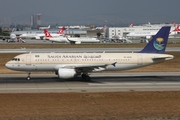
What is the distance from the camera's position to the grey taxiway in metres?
33.9

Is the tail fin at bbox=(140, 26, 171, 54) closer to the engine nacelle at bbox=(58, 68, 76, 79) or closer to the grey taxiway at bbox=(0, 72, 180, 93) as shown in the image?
the grey taxiway at bbox=(0, 72, 180, 93)

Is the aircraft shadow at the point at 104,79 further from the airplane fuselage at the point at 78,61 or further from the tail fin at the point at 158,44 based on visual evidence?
the tail fin at the point at 158,44

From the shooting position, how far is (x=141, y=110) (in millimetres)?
24781

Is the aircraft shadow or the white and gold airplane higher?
the white and gold airplane

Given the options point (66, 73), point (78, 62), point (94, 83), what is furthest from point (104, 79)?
point (66, 73)

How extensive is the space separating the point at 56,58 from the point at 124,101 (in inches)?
529

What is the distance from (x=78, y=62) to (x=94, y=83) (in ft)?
11.3

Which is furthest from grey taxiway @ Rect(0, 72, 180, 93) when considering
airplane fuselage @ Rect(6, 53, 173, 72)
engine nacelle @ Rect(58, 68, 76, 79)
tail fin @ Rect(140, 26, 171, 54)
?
tail fin @ Rect(140, 26, 171, 54)

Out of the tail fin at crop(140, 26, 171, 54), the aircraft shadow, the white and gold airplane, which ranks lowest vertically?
the aircraft shadow

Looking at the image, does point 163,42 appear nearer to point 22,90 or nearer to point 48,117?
point 22,90

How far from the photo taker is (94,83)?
37719 mm

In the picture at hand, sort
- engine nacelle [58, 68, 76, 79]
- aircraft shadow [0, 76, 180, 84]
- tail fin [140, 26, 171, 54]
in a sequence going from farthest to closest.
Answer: tail fin [140, 26, 171, 54] < aircraft shadow [0, 76, 180, 84] < engine nacelle [58, 68, 76, 79]

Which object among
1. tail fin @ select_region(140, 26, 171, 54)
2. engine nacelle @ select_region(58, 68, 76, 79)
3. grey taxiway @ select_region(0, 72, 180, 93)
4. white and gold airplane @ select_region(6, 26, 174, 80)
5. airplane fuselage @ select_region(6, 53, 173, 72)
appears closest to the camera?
grey taxiway @ select_region(0, 72, 180, 93)

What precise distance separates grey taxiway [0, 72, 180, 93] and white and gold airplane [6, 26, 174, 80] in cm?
133
